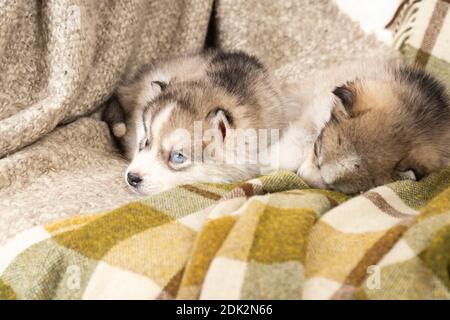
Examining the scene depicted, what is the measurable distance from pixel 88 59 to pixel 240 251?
114 centimetres

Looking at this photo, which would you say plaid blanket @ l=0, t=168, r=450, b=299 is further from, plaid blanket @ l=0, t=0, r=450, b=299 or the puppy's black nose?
the puppy's black nose

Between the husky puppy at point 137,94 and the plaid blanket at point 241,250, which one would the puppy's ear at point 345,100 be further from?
the husky puppy at point 137,94

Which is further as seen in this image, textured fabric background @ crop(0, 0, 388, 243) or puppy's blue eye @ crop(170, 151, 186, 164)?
puppy's blue eye @ crop(170, 151, 186, 164)

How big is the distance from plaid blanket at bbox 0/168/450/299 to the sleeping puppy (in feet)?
0.74

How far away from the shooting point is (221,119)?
1.84m

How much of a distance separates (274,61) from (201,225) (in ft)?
4.34

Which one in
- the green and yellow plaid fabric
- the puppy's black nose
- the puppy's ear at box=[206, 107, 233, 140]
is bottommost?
the puppy's black nose

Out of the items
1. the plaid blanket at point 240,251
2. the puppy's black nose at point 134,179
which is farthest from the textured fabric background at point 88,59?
the plaid blanket at point 240,251

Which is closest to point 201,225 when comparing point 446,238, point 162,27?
point 446,238

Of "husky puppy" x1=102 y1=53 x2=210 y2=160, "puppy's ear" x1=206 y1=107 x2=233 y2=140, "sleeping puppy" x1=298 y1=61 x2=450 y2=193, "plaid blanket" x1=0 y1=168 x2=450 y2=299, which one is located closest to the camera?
"plaid blanket" x1=0 y1=168 x2=450 y2=299

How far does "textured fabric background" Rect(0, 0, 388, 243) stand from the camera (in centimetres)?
174

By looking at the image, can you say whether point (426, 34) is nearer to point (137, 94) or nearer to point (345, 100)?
point (345, 100)

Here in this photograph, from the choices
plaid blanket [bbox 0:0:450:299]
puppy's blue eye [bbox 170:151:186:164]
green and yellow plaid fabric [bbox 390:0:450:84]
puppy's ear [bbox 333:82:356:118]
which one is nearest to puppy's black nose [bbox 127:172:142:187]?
puppy's blue eye [bbox 170:151:186:164]

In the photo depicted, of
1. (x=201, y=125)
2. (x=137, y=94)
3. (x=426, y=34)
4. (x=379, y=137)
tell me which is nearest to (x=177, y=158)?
(x=201, y=125)
